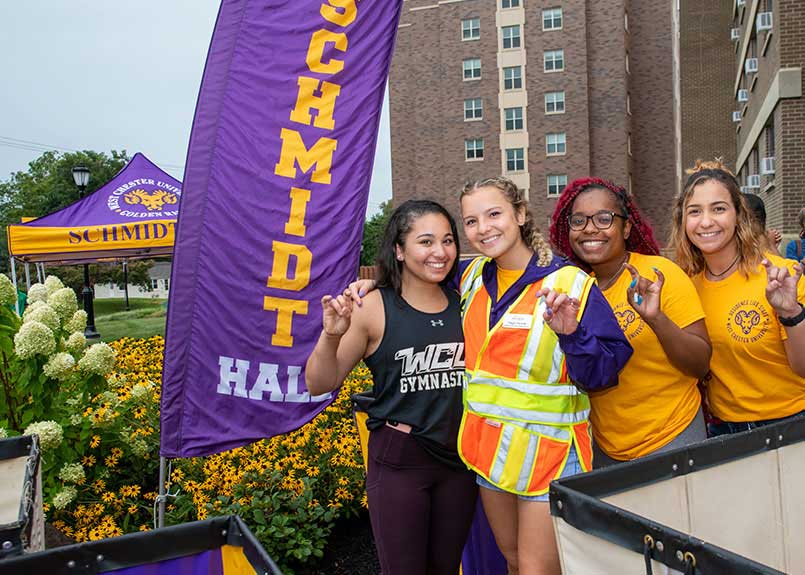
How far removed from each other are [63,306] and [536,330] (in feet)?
11.9

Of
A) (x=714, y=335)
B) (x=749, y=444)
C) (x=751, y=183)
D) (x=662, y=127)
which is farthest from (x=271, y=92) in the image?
(x=662, y=127)

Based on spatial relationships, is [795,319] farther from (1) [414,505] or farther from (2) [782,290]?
(1) [414,505]

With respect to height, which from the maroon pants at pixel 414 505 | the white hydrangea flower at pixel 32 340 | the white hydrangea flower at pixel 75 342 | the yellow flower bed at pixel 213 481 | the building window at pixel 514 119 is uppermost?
the building window at pixel 514 119

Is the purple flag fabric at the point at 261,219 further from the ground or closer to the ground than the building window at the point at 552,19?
closer to the ground

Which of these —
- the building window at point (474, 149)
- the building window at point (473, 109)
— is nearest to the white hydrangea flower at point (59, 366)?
the building window at point (474, 149)

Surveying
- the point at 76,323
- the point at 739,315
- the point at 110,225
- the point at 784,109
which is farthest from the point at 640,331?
the point at 784,109

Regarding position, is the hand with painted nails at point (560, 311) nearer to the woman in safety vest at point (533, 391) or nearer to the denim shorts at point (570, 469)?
the woman in safety vest at point (533, 391)

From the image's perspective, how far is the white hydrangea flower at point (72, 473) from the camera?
431 centimetres

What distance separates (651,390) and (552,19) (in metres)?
42.1

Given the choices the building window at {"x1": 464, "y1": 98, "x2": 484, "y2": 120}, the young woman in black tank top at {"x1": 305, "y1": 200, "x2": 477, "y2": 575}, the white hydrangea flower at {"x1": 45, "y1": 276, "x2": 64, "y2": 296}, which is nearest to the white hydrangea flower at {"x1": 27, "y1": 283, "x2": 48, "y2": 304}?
the white hydrangea flower at {"x1": 45, "y1": 276, "x2": 64, "y2": 296}

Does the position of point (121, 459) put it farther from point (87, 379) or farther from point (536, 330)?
point (536, 330)

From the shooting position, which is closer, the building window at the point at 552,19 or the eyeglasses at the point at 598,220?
the eyeglasses at the point at 598,220

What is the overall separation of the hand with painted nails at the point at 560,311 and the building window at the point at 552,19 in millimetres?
42032

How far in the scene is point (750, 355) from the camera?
271 centimetres
